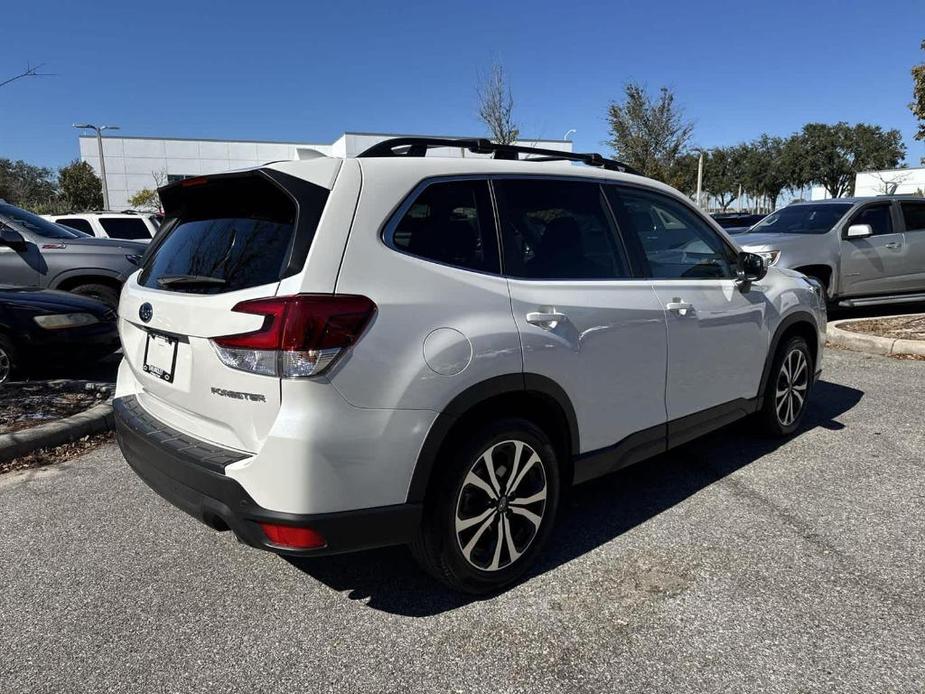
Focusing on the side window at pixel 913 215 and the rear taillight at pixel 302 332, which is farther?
the side window at pixel 913 215

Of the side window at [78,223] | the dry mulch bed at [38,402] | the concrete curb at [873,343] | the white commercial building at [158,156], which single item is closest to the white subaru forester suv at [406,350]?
the dry mulch bed at [38,402]

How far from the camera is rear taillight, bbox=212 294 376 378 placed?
2.24m

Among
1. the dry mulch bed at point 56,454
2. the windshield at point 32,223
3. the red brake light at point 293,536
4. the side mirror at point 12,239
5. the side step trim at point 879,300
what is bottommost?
the dry mulch bed at point 56,454

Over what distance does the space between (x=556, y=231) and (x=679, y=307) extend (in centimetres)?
84

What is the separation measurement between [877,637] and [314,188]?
2.68 meters

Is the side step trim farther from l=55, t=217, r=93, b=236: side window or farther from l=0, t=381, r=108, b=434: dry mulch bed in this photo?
l=55, t=217, r=93, b=236: side window

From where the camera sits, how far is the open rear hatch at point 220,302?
7.66 ft

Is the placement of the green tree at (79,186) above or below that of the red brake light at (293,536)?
above

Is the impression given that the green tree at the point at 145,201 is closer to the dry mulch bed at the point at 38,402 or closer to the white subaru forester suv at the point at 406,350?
the dry mulch bed at the point at 38,402

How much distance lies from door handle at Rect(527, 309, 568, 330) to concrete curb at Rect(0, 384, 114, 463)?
3704mm

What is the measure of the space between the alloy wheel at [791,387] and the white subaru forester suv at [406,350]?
1.27 meters

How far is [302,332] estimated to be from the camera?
2232 mm

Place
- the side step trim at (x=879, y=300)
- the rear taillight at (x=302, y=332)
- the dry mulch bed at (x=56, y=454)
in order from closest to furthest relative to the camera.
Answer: the rear taillight at (x=302, y=332) < the dry mulch bed at (x=56, y=454) < the side step trim at (x=879, y=300)

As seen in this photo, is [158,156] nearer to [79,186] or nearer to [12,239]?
[79,186]
